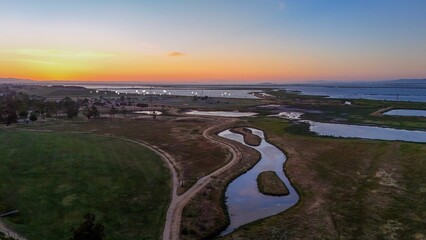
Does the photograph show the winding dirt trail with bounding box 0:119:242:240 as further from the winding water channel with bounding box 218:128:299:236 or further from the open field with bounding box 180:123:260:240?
the winding water channel with bounding box 218:128:299:236

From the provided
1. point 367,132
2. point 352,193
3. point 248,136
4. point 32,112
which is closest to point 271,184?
point 352,193

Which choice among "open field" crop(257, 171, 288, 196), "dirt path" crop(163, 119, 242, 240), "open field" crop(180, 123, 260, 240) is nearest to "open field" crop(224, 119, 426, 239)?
"open field" crop(257, 171, 288, 196)

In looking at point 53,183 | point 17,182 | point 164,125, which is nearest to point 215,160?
point 53,183

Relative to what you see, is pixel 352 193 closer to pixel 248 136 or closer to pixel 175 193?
pixel 175 193

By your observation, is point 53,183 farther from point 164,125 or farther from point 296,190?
point 164,125

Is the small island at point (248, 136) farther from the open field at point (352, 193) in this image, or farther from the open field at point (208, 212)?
the open field at point (208, 212)

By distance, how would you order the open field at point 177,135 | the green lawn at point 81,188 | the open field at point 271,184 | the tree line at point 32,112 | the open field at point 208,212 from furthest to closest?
the tree line at point 32,112 < the open field at point 177,135 < the open field at point 271,184 < the green lawn at point 81,188 < the open field at point 208,212

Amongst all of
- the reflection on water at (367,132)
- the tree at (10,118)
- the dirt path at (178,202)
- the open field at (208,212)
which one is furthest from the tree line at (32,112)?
the open field at (208,212)
